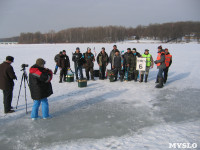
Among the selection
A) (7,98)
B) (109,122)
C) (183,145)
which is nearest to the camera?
(183,145)

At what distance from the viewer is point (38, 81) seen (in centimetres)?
447

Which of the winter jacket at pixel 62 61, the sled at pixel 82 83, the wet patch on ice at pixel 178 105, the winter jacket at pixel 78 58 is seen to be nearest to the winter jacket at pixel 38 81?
the wet patch on ice at pixel 178 105

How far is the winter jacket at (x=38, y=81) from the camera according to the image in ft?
14.3

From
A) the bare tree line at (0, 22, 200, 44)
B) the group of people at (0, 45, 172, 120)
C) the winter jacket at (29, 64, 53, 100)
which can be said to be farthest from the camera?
the bare tree line at (0, 22, 200, 44)

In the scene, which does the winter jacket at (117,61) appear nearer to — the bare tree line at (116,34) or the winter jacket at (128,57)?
the winter jacket at (128,57)

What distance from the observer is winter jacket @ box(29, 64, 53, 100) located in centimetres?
435

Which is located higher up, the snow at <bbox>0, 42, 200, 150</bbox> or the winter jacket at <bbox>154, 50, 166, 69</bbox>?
the winter jacket at <bbox>154, 50, 166, 69</bbox>

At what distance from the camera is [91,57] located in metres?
9.41

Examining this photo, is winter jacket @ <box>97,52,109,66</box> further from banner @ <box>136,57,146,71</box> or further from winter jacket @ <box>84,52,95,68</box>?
banner @ <box>136,57,146,71</box>

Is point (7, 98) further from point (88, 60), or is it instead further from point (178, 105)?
point (178, 105)

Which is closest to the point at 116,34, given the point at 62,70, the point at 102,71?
the point at 102,71

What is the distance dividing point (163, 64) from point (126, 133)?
484cm

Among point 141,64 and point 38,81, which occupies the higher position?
point 141,64

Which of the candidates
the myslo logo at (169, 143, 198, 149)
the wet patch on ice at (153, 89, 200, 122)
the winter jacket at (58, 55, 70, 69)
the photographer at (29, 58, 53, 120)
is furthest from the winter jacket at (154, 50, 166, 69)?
the photographer at (29, 58, 53, 120)
